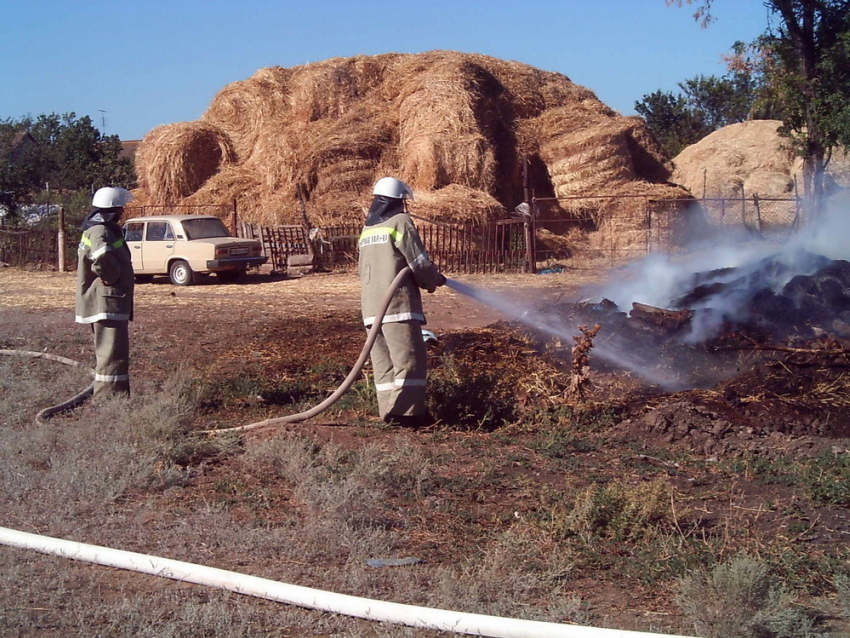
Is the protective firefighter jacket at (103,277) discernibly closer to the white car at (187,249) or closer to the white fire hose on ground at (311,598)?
the white fire hose on ground at (311,598)

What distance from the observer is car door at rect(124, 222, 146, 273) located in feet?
61.8

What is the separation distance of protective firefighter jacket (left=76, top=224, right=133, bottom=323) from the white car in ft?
36.6

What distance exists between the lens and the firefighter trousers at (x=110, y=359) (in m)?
6.79

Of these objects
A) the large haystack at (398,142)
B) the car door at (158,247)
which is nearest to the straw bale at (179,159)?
the large haystack at (398,142)

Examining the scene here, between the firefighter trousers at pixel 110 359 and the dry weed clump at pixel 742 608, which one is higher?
the firefighter trousers at pixel 110 359

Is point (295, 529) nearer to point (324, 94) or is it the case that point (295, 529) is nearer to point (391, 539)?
point (391, 539)

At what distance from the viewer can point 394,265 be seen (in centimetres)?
624

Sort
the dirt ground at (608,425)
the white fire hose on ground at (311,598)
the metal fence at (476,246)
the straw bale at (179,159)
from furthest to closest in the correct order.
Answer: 1. the straw bale at (179,159)
2. the metal fence at (476,246)
3. the dirt ground at (608,425)
4. the white fire hose on ground at (311,598)

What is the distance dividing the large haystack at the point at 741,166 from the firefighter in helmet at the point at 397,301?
Answer: 777 inches

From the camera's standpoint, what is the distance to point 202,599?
140 inches

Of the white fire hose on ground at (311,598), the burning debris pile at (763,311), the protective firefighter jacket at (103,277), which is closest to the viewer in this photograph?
the white fire hose on ground at (311,598)

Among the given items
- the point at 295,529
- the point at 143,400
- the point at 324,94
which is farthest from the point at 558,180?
the point at 295,529

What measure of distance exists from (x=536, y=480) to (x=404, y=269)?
1.77 meters

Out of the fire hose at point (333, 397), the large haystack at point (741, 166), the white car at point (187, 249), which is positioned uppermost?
the large haystack at point (741, 166)
